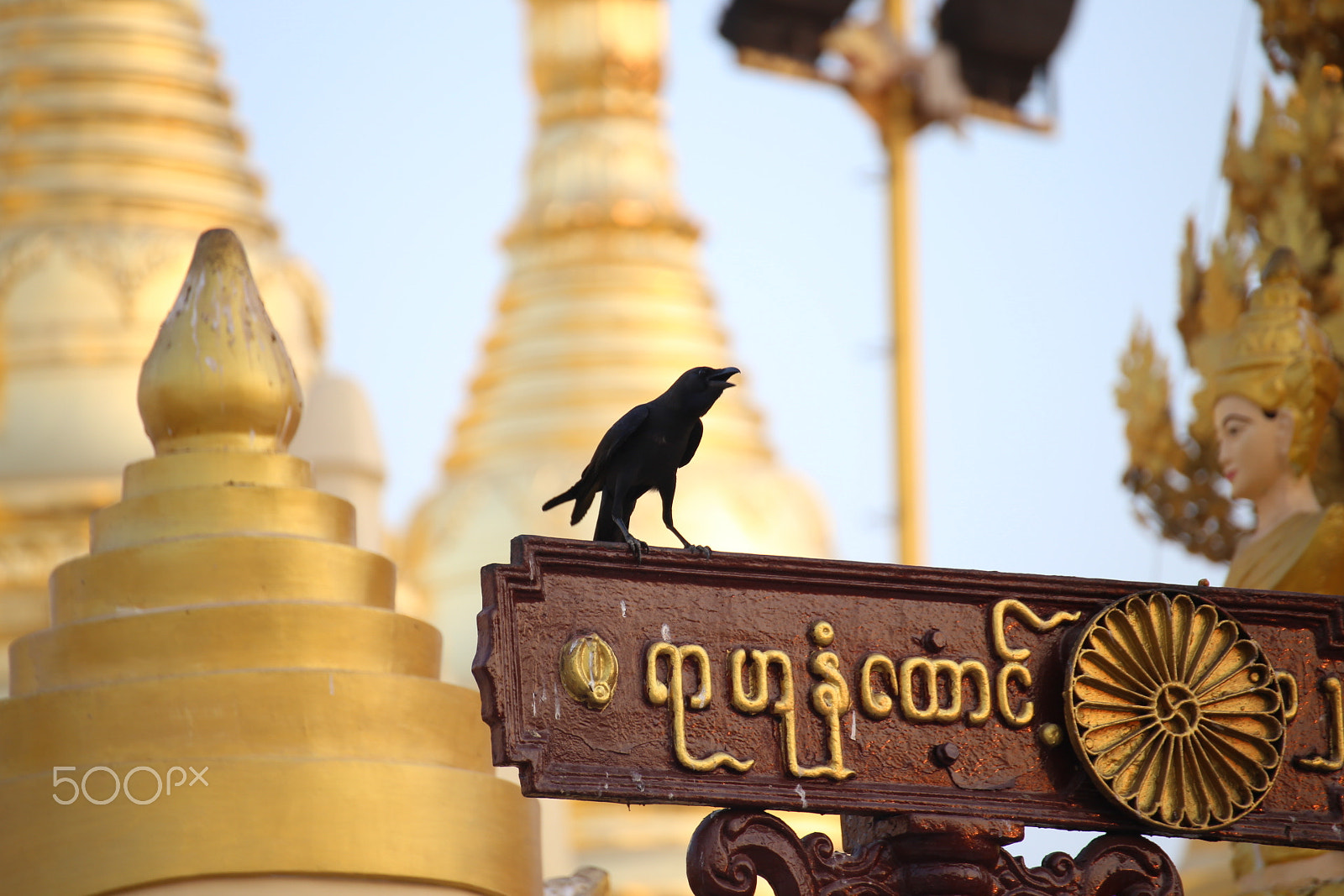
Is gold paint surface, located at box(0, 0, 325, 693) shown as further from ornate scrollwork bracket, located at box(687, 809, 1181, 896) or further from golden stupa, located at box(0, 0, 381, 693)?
ornate scrollwork bracket, located at box(687, 809, 1181, 896)

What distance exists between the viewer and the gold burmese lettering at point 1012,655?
16.1ft

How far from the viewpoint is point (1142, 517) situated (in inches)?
367

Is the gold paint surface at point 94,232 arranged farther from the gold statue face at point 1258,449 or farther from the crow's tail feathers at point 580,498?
the crow's tail feathers at point 580,498

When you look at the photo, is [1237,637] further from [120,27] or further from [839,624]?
[120,27]

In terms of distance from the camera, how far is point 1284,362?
7078mm

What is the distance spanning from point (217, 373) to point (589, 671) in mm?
2315

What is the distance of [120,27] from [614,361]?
672 cm

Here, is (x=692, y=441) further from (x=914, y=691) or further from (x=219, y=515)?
(x=219, y=515)

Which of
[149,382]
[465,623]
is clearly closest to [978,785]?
[149,382]

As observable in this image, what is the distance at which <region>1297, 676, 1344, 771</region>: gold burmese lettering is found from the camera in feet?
16.6

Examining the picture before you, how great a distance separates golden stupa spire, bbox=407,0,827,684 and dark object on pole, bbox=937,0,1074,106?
145 inches

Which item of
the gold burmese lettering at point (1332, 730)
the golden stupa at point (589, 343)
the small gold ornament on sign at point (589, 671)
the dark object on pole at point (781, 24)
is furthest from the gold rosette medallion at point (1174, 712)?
the golden stupa at point (589, 343)

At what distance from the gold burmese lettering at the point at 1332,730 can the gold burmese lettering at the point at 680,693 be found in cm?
144

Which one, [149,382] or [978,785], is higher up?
[149,382]
